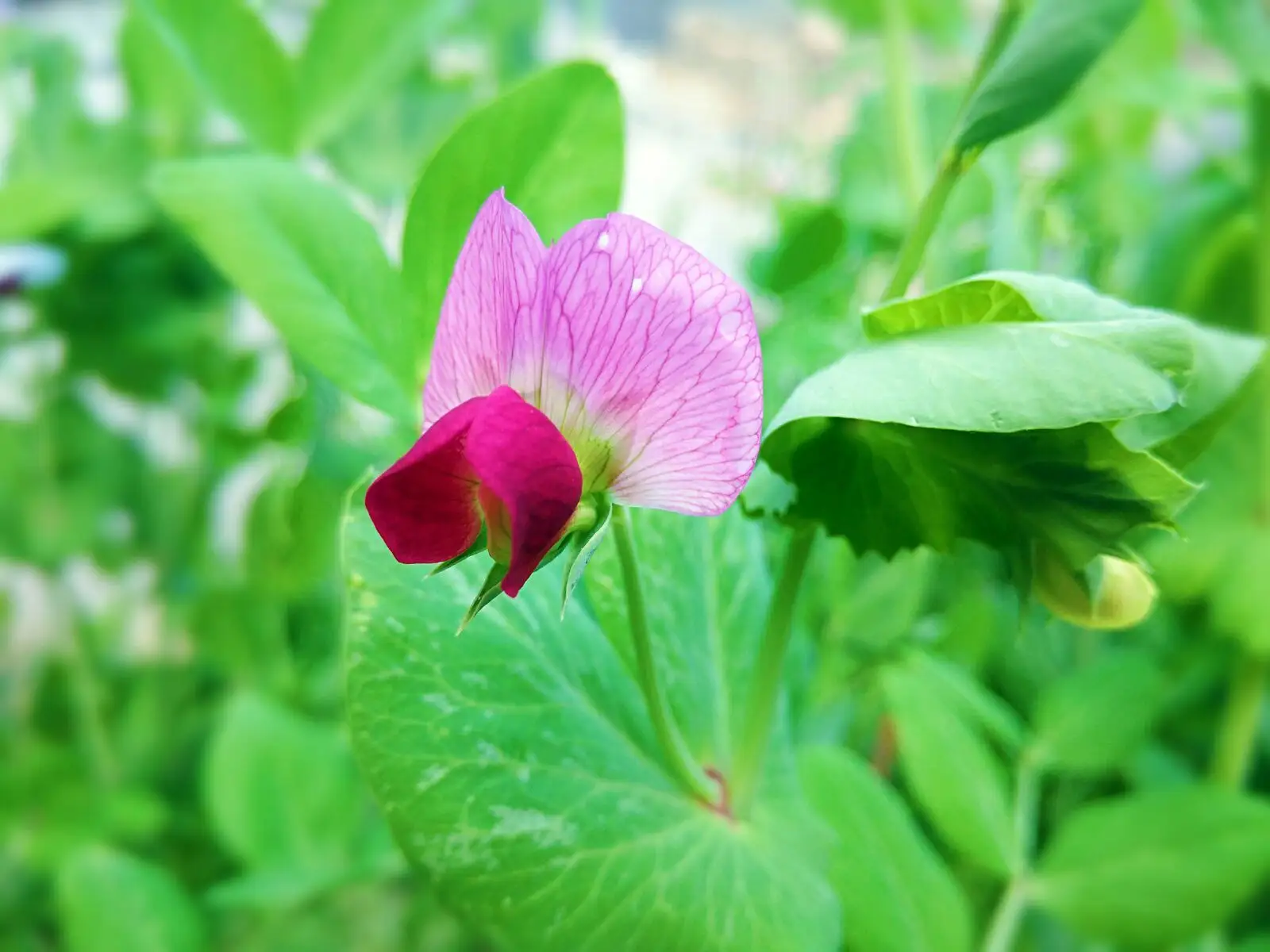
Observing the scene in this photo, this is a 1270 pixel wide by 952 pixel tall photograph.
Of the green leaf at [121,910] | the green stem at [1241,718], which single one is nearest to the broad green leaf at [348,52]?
the green leaf at [121,910]

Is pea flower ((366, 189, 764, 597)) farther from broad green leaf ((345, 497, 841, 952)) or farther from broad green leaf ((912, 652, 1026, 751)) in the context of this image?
broad green leaf ((912, 652, 1026, 751))

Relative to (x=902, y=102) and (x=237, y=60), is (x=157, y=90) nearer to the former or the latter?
(x=237, y=60)

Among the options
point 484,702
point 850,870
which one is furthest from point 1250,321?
point 484,702

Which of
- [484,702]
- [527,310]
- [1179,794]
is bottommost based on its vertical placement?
[1179,794]

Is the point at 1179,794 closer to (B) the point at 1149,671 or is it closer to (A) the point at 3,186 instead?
(B) the point at 1149,671

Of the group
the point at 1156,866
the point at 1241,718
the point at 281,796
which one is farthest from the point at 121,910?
the point at 1241,718

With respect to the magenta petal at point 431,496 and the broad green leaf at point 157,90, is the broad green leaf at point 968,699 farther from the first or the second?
Answer: the broad green leaf at point 157,90
